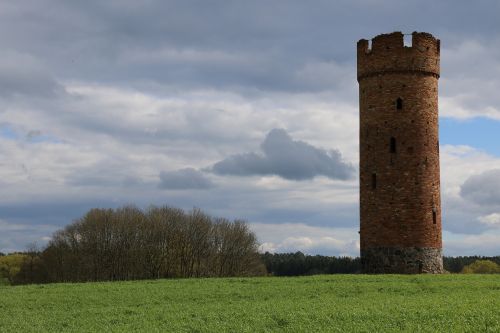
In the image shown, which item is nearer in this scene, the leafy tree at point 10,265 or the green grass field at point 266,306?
the green grass field at point 266,306

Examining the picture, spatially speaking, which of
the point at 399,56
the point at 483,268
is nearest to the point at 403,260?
the point at 399,56

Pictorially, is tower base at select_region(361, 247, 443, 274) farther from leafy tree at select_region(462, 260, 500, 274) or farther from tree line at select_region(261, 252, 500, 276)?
leafy tree at select_region(462, 260, 500, 274)

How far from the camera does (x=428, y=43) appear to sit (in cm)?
4125

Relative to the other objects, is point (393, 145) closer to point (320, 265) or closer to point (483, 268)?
point (320, 265)

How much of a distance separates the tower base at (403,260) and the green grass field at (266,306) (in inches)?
116

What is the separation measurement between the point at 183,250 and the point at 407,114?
33.6 m

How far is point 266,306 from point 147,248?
42445 millimetres

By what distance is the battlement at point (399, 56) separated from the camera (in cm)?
4016

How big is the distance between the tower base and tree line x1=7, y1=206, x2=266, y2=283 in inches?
1106

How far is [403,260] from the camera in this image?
3916 cm

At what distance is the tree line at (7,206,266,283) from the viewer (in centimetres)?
6469

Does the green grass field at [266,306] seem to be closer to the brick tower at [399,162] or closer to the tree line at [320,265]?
the brick tower at [399,162]

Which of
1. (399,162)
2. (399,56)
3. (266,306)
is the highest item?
(399,56)

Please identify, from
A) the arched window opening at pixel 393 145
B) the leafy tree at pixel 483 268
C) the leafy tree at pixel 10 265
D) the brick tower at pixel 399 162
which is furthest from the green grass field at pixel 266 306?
the leafy tree at pixel 10 265
